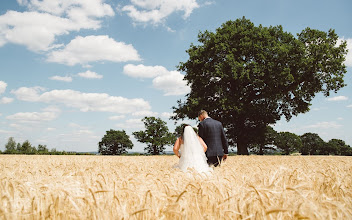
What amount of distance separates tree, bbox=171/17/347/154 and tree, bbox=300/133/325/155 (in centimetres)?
7331

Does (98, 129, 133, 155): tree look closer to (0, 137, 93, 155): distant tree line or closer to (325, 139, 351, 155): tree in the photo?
(0, 137, 93, 155): distant tree line

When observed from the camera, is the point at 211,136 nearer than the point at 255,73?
Yes

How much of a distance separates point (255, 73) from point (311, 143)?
8388cm

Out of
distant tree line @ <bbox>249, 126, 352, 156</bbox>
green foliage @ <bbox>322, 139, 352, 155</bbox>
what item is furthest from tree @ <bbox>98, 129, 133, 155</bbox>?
green foliage @ <bbox>322, 139, 352, 155</bbox>

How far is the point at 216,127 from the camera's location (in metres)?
9.46

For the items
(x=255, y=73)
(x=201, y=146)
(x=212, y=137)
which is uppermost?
(x=255, y=73)

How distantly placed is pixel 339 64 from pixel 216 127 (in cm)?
2683

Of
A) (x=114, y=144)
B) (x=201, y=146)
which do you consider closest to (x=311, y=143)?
(x=114, y=144)

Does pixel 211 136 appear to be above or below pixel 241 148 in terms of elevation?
above

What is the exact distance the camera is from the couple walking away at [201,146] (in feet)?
26.3

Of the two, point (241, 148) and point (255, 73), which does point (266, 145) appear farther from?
point (255, 73)

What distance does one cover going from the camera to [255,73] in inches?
1106

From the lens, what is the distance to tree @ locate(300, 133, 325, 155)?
94625mm

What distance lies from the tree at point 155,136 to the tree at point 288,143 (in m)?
40.2
